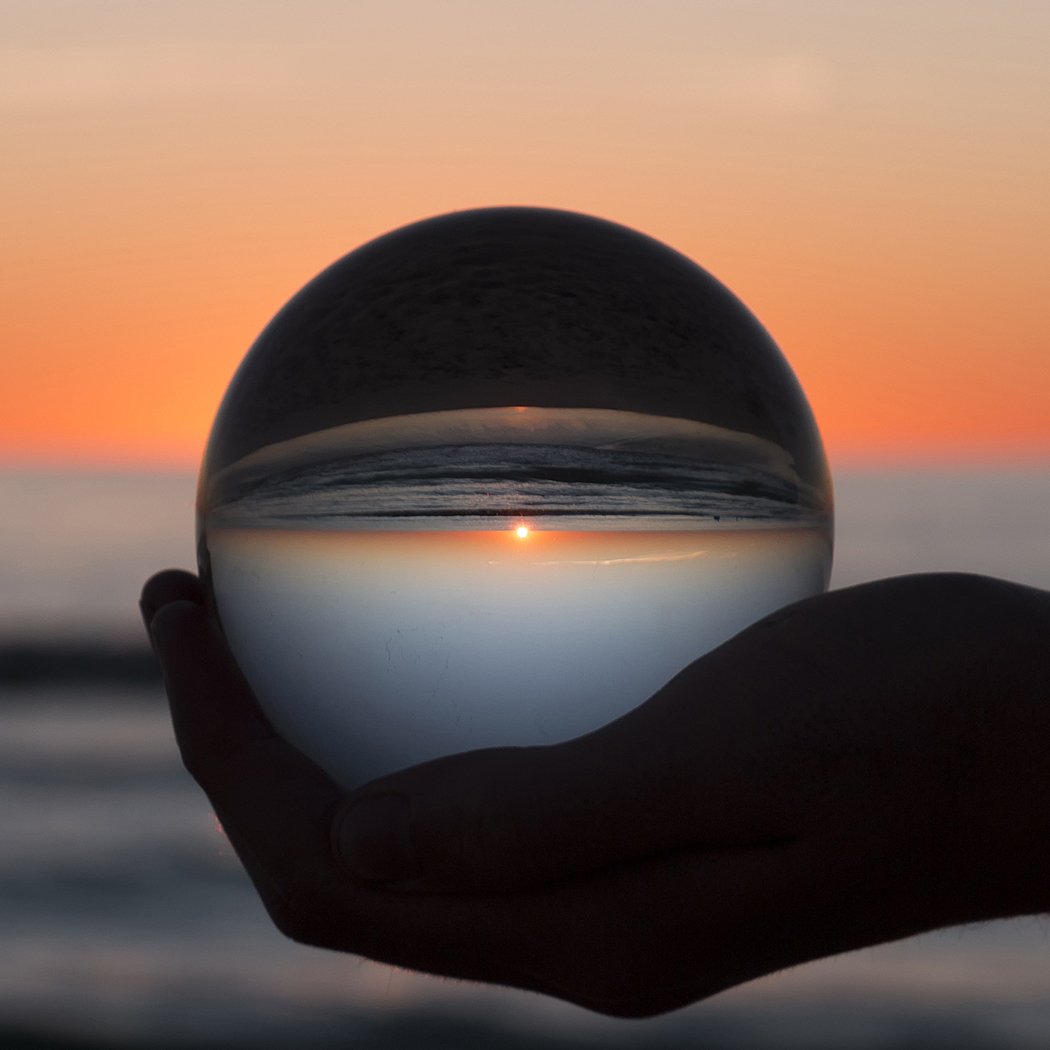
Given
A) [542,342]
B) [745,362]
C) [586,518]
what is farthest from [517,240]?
Result: [586,518]

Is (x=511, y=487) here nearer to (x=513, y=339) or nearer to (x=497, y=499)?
(x=497, y=499)

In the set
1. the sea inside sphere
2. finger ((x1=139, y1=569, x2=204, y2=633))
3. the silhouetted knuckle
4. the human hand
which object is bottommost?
the silhouetted knuckle

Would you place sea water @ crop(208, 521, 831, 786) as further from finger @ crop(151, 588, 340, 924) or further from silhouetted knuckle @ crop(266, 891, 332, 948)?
silhouetted knuckle @ crop(266, 891, 332, 948)

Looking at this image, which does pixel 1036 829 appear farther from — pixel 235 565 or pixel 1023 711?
pixel 235 565

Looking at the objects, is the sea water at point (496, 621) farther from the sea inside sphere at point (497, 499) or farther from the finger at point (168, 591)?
the finger at point (168, 591)

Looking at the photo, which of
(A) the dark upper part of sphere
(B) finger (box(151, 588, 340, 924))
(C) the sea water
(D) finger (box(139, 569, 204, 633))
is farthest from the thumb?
(D) finger (box(139, 569, 204, 633))

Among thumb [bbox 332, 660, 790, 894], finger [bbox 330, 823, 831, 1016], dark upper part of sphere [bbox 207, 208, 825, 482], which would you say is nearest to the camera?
thumb [bbox 332, 660, 790, 894]
